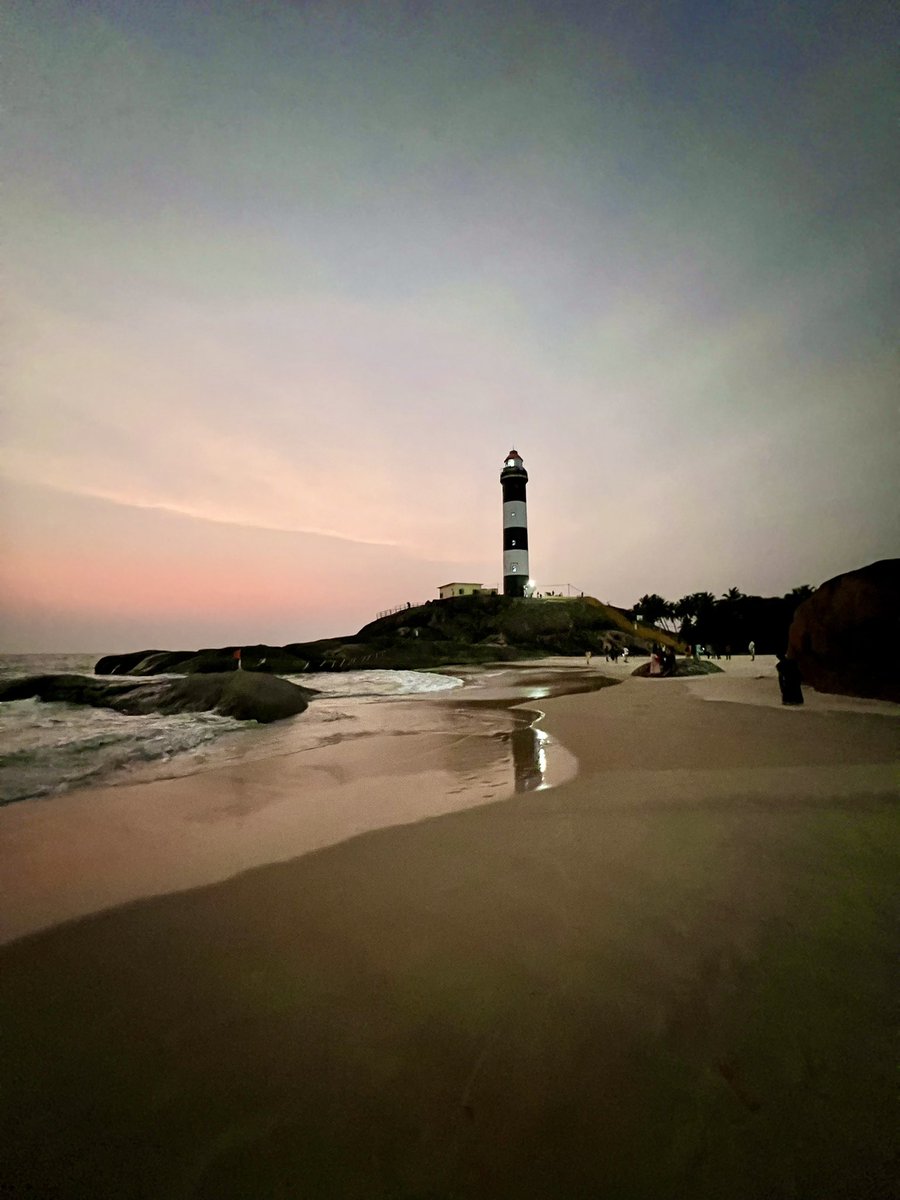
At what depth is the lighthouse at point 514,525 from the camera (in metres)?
69.4

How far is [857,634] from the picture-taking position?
40.5 feet

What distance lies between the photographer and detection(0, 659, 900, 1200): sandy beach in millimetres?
1599

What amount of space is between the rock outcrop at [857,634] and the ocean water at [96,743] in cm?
1300

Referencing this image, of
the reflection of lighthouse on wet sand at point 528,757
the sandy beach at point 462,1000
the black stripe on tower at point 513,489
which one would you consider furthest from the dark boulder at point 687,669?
the black stripe on tower at point 513,489

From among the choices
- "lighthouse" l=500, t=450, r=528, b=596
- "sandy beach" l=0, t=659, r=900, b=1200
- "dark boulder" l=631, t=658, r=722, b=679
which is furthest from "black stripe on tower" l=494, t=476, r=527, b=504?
"sandy beach" l=0, t=659, r=900, b=1200

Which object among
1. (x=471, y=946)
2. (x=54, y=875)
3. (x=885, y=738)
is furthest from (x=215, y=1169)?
(x=885, y=738)

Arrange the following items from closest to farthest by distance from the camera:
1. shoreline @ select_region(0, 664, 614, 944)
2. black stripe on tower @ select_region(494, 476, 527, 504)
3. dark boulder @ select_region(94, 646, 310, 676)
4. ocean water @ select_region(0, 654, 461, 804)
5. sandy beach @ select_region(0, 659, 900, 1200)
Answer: sandy beach @ select_region(0, 659, 900, 1200), shoreline @ select_region(0, 664, 614, 944), ocean water @ select_region(0, 654, 461, 804), dark boulder @ select_region(94, 646, 310, 676), black stripe on tower @ select_region(494, 476, 527, 504)

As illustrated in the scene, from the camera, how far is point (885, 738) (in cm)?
717

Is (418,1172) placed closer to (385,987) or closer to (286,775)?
(385,987)

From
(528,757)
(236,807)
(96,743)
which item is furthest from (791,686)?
(96,743)

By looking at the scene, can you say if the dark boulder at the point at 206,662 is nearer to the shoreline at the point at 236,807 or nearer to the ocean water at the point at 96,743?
the ocean water at the point at 96,743

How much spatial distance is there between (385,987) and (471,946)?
53cm

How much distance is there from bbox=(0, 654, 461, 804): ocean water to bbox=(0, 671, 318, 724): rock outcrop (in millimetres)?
397

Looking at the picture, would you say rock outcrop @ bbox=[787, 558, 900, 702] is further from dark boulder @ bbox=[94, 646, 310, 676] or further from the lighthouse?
the lighthouse
